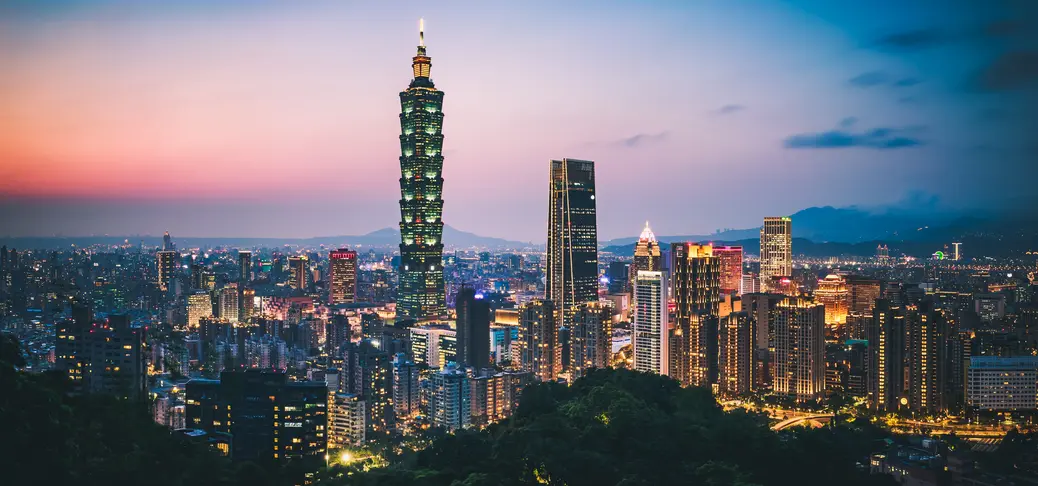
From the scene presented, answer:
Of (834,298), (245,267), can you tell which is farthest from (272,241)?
(834,298)

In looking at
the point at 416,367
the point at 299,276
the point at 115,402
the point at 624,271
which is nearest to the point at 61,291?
the point at 416,367

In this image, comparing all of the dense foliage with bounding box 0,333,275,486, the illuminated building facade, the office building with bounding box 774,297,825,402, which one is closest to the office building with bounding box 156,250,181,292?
the office building with bounding box 774,297,825,402

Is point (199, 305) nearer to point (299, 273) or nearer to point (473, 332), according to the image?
point (299, 273)

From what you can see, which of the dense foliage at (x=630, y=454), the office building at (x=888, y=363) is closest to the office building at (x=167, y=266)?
the office building at (x=888, y=363)

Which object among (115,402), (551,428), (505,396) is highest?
(115,402)

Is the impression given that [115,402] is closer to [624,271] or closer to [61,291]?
[61,291]

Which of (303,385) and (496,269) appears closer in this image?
(303,385)

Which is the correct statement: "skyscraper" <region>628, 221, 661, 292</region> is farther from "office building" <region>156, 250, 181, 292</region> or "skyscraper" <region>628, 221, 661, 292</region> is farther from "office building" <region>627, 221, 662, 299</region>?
"office building" <region>156, 250, 181, 292</region>
